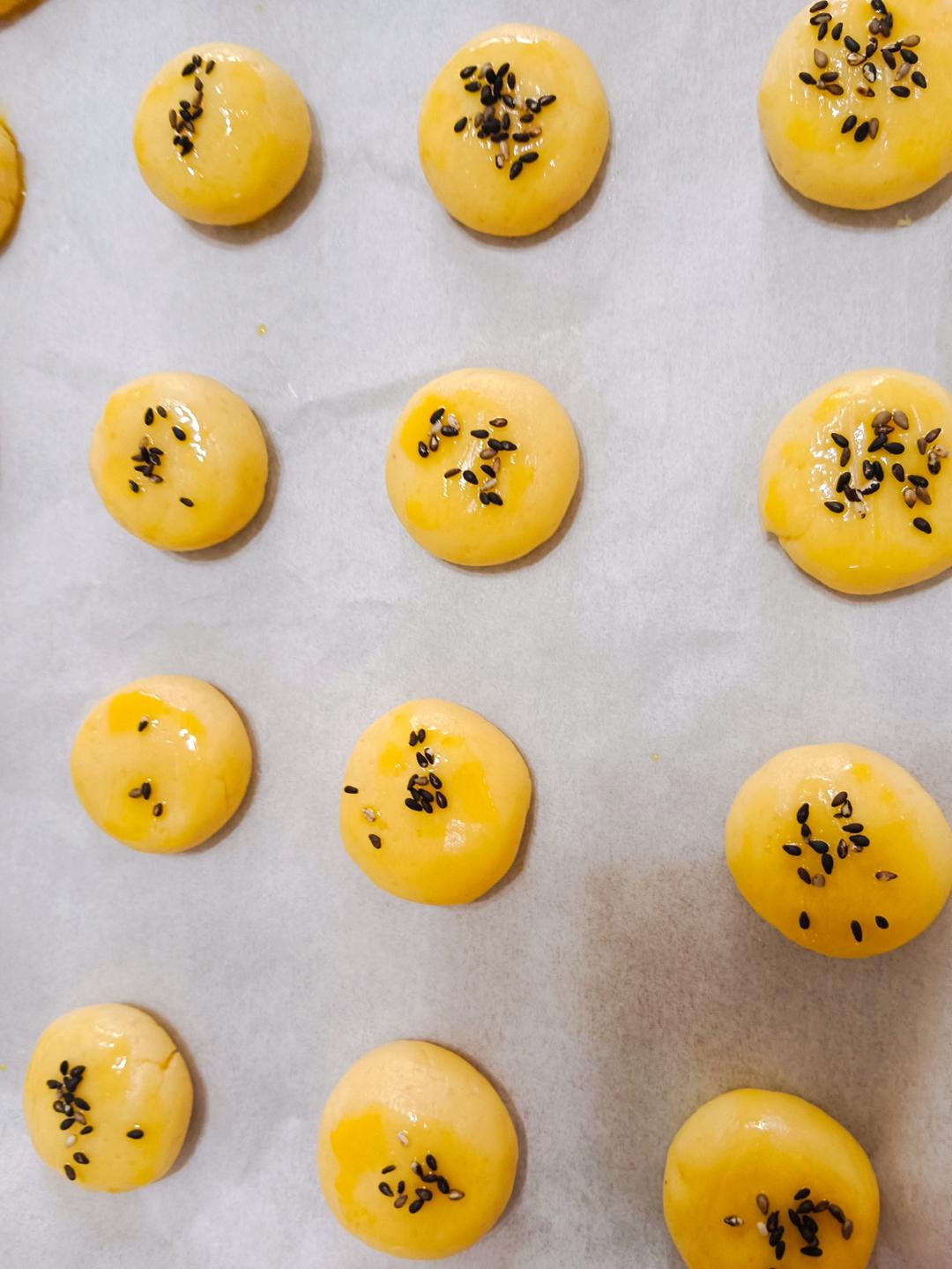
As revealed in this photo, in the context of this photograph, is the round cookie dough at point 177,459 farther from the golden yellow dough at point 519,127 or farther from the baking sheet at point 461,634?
the golden yellow dough at point 519,127

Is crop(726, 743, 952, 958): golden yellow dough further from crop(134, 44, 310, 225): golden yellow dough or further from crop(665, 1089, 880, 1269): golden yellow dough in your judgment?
crop(134, 44, 310, 225): golden yellow dough

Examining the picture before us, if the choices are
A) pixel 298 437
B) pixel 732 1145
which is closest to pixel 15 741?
pixel 298 437

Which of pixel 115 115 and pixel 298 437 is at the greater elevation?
pixel 115 115

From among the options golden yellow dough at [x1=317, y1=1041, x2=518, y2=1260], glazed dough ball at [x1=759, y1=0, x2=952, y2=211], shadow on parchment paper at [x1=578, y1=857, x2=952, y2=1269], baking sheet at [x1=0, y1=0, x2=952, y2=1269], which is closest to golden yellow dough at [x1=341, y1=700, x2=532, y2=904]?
baking sheet at [x1=0, y1=0, x2=952, y2=1269]

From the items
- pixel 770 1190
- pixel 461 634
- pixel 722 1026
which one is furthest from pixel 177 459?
pixel 770 1190

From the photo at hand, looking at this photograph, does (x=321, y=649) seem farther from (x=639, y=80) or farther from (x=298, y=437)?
(x=639, y=80)

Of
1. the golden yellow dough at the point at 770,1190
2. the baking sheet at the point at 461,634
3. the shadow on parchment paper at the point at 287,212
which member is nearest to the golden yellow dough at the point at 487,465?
the baking sheet at the point at 461,634
